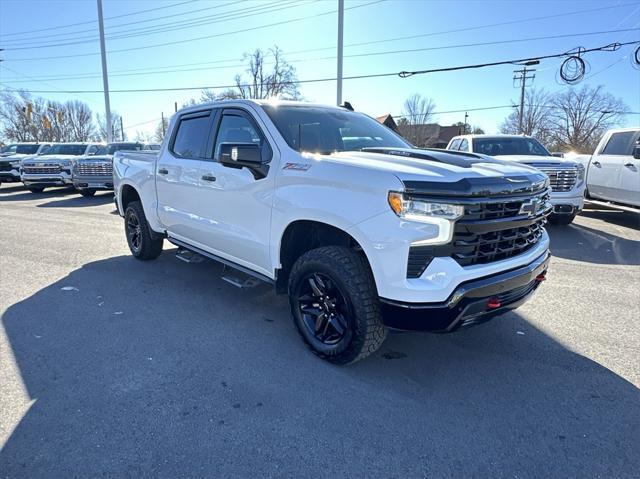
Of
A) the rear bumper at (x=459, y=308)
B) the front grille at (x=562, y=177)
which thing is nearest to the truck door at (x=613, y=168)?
the front grille at (x=562, y=177)

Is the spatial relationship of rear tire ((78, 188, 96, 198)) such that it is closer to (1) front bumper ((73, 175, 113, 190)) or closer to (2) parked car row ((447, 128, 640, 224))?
(1) front bumper ((73, 175, 113, 190))

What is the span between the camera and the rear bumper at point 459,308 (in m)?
2.64

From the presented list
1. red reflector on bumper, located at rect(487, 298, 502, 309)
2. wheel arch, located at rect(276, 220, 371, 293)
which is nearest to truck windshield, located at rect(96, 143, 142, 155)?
wheel arch, located at rect(276, 220, 371, 293)

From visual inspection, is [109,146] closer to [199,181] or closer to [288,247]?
[199,181]

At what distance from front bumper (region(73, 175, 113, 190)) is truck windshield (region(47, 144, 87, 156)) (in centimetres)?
430

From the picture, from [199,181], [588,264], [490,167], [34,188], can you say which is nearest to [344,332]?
[490,167]

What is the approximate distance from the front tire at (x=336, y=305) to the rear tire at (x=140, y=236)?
3.18 metres

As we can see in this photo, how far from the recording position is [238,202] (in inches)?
152

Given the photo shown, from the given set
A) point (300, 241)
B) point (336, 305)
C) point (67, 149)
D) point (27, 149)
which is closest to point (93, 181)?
point (67, 149)

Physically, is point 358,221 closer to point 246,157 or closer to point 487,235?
point 487,235

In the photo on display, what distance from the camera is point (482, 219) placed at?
2.73 m

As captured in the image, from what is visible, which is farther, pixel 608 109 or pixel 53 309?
pixel 608 109

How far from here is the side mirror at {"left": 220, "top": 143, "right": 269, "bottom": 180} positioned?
338 centimetres

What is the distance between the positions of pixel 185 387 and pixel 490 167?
8.59 ft
